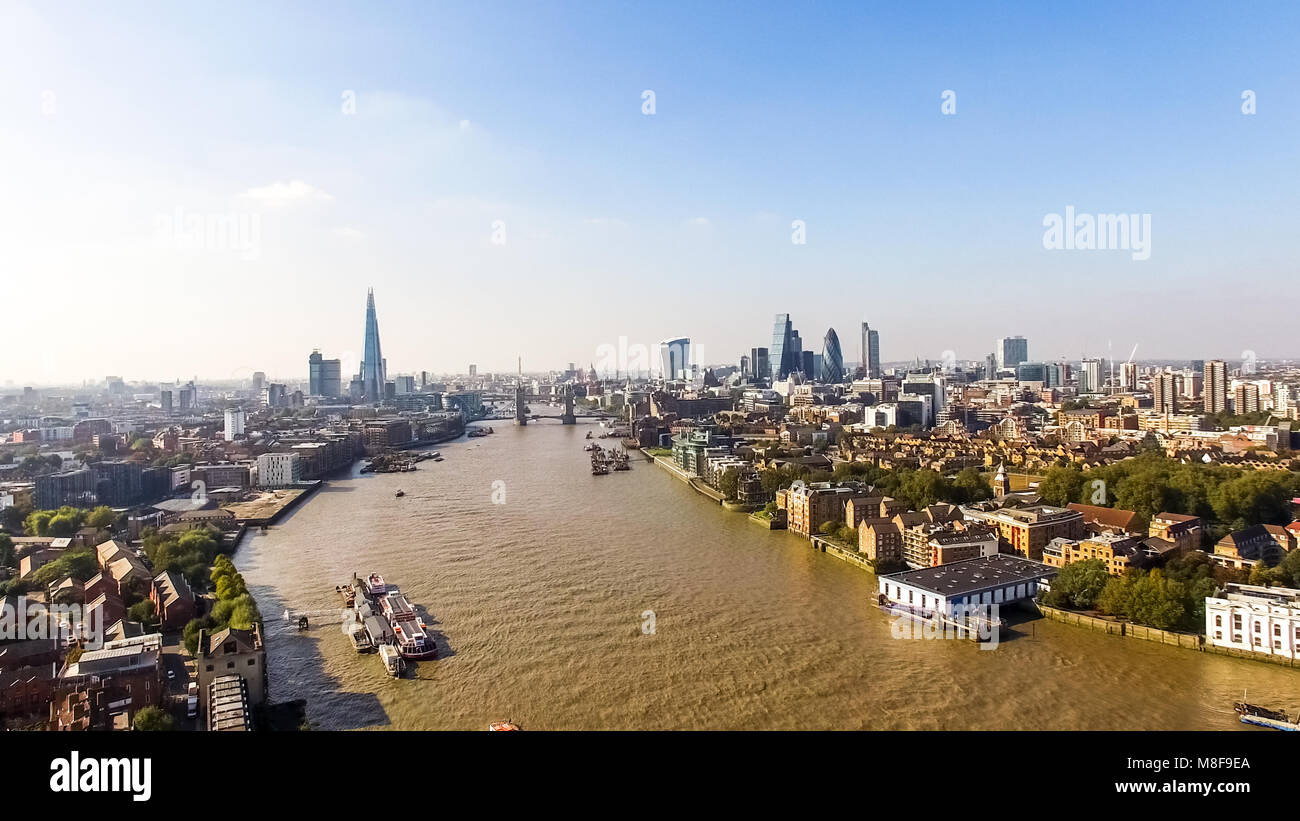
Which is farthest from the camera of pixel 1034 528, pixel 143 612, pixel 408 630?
pixel 1034 528

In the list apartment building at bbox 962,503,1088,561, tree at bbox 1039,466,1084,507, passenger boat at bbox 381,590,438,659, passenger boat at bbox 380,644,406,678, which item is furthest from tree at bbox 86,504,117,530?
tree at bbox 1039,466,1084,507

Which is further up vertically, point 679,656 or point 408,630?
→ point 408,630

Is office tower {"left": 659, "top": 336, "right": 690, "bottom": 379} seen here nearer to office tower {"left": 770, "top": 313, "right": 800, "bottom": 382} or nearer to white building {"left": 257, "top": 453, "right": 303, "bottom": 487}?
office tower {"left": 770, "top": 313, "right": 800, "bottom": 382}

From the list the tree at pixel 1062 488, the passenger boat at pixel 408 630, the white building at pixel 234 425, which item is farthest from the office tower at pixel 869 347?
the passenger boat at pixel 408 630

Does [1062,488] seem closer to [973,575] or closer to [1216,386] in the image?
[973,575]

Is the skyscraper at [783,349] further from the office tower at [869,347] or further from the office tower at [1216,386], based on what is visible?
the office tower at [1216,386]

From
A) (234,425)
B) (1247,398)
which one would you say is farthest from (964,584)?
(234,425)

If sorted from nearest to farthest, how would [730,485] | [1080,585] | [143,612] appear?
[143,612] → [1080,585] → [730,485]
